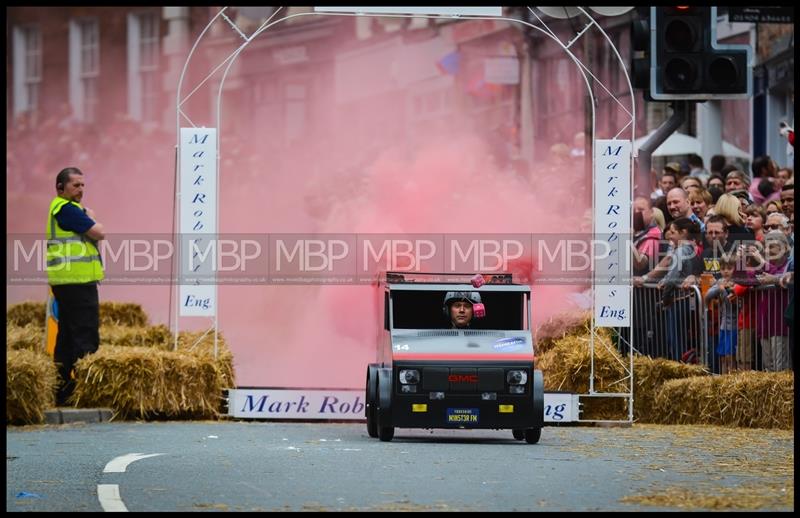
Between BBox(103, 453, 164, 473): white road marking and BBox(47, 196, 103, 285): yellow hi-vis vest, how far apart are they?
4.57 m

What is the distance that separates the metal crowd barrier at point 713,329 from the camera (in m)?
17.0

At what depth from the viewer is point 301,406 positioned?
17047 millimetres

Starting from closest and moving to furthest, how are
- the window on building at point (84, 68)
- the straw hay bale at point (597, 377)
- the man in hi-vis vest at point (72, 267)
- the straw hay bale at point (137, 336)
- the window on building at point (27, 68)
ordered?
the man in hi-vis vest at point (72, 267) < the straw hay bale at point (597, 377) < the straw hay bale at point (137, 336) < the window on building at point (27, 68) < the window on building at point (84, 68)

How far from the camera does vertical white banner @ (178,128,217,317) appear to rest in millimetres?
17141

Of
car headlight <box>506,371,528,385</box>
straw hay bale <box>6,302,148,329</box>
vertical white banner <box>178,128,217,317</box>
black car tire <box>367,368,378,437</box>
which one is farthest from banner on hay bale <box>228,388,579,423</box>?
straw hay bale <box>6,302,148,329</box>

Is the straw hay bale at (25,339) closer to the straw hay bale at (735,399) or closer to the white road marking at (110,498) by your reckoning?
the straw hay bale at (735,399)

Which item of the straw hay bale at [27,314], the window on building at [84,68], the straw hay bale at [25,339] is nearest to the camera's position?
the straw hay bale at [25,339]

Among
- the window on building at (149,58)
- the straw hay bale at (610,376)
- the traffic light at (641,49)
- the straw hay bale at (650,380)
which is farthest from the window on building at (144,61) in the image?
the traffic light at (641,49)

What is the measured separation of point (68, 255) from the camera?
1709 cm

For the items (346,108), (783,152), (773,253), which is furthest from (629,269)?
(346,108)

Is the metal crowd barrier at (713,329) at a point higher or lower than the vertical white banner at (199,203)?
lower

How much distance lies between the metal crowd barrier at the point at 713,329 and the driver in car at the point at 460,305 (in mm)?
2257

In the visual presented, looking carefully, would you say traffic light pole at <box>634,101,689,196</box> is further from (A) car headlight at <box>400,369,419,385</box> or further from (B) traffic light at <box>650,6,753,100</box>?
(A) car headlight at <box>400,369,419,385</box>

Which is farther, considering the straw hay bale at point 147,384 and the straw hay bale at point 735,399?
the straw hay bale at point 147,384
